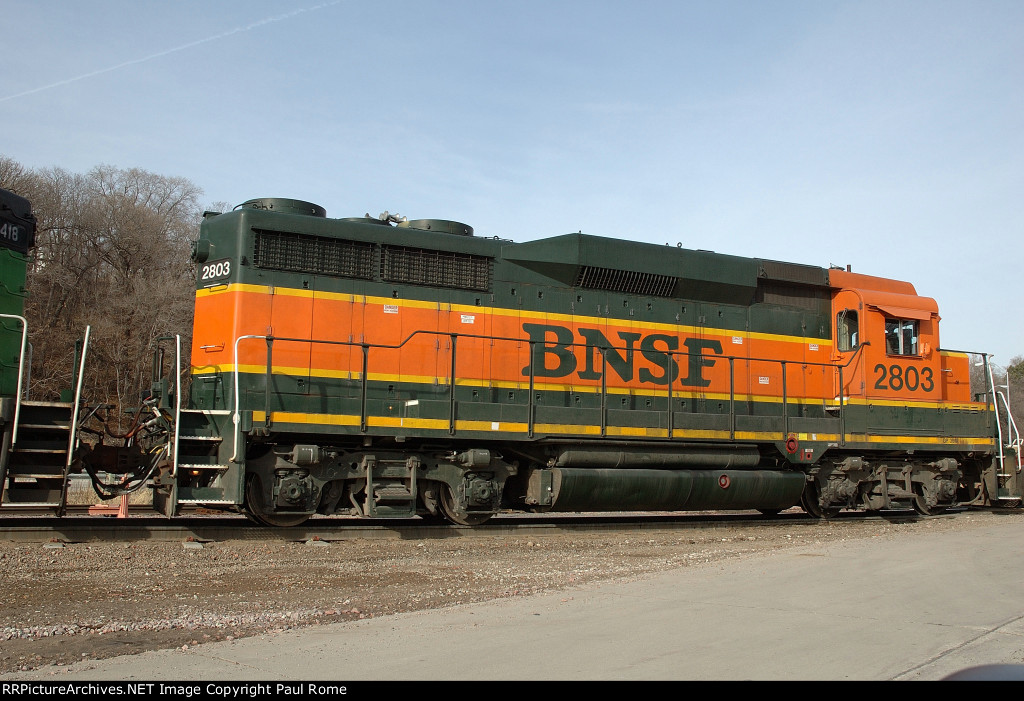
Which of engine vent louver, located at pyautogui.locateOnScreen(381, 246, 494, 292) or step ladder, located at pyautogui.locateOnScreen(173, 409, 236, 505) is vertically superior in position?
engine vent louver, located at pyautogui.locateOnScreen(381, 246, 494, 292)

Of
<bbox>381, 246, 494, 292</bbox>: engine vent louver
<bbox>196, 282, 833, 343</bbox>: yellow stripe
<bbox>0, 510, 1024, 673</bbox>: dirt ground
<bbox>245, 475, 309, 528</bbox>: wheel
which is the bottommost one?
<bbox>0, 510, 1024, 673</bbox>: dirt ground

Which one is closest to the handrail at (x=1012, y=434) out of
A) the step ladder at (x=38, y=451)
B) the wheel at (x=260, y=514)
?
the wheel at (x=260, y=514)

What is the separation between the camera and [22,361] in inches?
348

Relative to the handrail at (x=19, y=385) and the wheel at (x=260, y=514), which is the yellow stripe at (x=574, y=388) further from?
the handrail at (x=19, y=385)

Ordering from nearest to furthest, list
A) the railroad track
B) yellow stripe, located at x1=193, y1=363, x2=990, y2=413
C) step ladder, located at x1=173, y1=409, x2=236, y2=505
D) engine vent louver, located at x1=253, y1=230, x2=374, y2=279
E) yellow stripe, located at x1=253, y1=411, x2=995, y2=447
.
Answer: the railroad track → step ladder, located at x1=173, y1=409, x2=236, y2=505 → yellow stripe, located at x1=253, y1=411, x2=995, y2=447 → yellow stripe, located at x1=193, y1=363, x2=990, y2=413 → engine vent louver, located at x1=253, y1=230, x2=374, y2=279

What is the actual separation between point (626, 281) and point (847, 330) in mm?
4205

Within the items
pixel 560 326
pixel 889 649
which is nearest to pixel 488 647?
pixel 889 649

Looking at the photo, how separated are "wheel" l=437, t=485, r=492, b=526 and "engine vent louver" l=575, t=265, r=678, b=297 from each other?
11.6ft

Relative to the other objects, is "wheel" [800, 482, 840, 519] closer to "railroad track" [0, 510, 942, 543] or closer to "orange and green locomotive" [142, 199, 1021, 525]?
"orange and green locomotive" [142, 199, 1021, 525]

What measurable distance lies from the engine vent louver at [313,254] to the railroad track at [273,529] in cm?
317

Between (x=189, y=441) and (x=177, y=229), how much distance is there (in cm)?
3526

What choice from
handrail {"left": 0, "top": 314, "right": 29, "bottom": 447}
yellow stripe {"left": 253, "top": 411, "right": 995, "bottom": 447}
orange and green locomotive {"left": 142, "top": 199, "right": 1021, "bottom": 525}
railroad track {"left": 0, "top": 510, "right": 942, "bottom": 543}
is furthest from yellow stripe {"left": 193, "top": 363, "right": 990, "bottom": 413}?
handrail {"left": 0, "top": 314, "right": 29, "bottom": 447}

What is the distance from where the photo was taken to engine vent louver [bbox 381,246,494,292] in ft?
37.0

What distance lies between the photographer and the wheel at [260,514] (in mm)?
10125
